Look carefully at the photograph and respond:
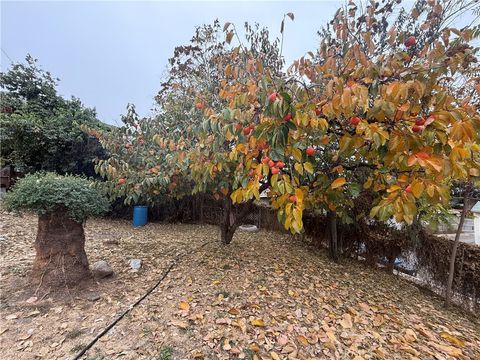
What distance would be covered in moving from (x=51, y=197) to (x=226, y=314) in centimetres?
178

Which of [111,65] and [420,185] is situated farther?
[111,65]

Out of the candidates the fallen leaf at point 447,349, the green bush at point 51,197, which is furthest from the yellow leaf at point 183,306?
Result: the fallen leaf at point 447,349

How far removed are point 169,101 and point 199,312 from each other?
3.13 meters

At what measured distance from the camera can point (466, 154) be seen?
4.19ft

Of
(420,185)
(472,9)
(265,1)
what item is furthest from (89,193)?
(472,9)

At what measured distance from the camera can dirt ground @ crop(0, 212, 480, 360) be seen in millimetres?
1623

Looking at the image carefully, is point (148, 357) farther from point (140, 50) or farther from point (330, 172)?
point (140, 50)

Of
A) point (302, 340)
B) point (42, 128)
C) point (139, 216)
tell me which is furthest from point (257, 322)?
point (42, 128)

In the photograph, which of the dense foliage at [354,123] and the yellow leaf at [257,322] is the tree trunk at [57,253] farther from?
the yellow leaf at [257,322]

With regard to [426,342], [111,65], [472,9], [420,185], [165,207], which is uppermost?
[111,65]

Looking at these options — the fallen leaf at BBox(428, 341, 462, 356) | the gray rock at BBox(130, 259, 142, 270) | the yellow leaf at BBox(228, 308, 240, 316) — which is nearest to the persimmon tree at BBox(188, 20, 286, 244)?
the yellow leaf at BBox(228, 308, 240, 316)

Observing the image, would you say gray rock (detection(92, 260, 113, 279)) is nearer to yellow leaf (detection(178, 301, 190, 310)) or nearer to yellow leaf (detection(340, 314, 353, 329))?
yellow leaf (detection(178, 301, 190, 310))

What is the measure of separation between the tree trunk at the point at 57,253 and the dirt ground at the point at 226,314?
0.12 m

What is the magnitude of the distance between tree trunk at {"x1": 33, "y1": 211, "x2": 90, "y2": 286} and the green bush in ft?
0.39
